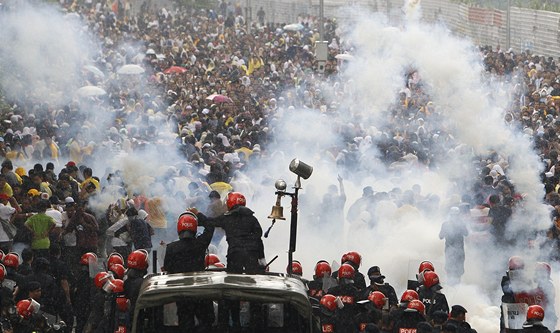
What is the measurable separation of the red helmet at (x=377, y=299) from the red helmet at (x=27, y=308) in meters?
3.04

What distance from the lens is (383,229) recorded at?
2050 centimetres

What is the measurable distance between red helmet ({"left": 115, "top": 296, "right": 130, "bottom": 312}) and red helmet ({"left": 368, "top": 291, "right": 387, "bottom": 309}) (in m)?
2.36

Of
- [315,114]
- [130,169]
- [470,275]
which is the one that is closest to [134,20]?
[315,114]

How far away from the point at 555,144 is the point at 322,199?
222 inches

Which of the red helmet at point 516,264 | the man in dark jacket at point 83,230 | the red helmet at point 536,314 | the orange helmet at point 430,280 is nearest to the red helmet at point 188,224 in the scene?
the red helmet at point 536,314

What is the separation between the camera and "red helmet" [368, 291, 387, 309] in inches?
503

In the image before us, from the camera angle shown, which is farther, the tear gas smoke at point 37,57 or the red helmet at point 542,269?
the tear gas smoke at point 37,57

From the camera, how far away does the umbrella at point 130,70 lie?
3459 cm

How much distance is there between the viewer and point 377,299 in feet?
42.0

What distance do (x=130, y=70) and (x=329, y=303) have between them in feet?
74.8

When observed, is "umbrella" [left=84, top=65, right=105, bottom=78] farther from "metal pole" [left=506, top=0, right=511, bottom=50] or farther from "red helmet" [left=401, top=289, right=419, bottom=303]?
"red helmet" [left=401, top=289, right=419, bottom=303]

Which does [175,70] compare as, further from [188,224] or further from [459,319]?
[188,224]

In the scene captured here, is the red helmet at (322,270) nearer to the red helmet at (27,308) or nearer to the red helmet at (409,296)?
the red helmet at (409,296)

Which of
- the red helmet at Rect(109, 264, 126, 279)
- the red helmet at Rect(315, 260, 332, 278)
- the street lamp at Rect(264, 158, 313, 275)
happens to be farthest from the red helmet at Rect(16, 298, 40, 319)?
the red helmet at Rect(315, 260, 332, 278)
